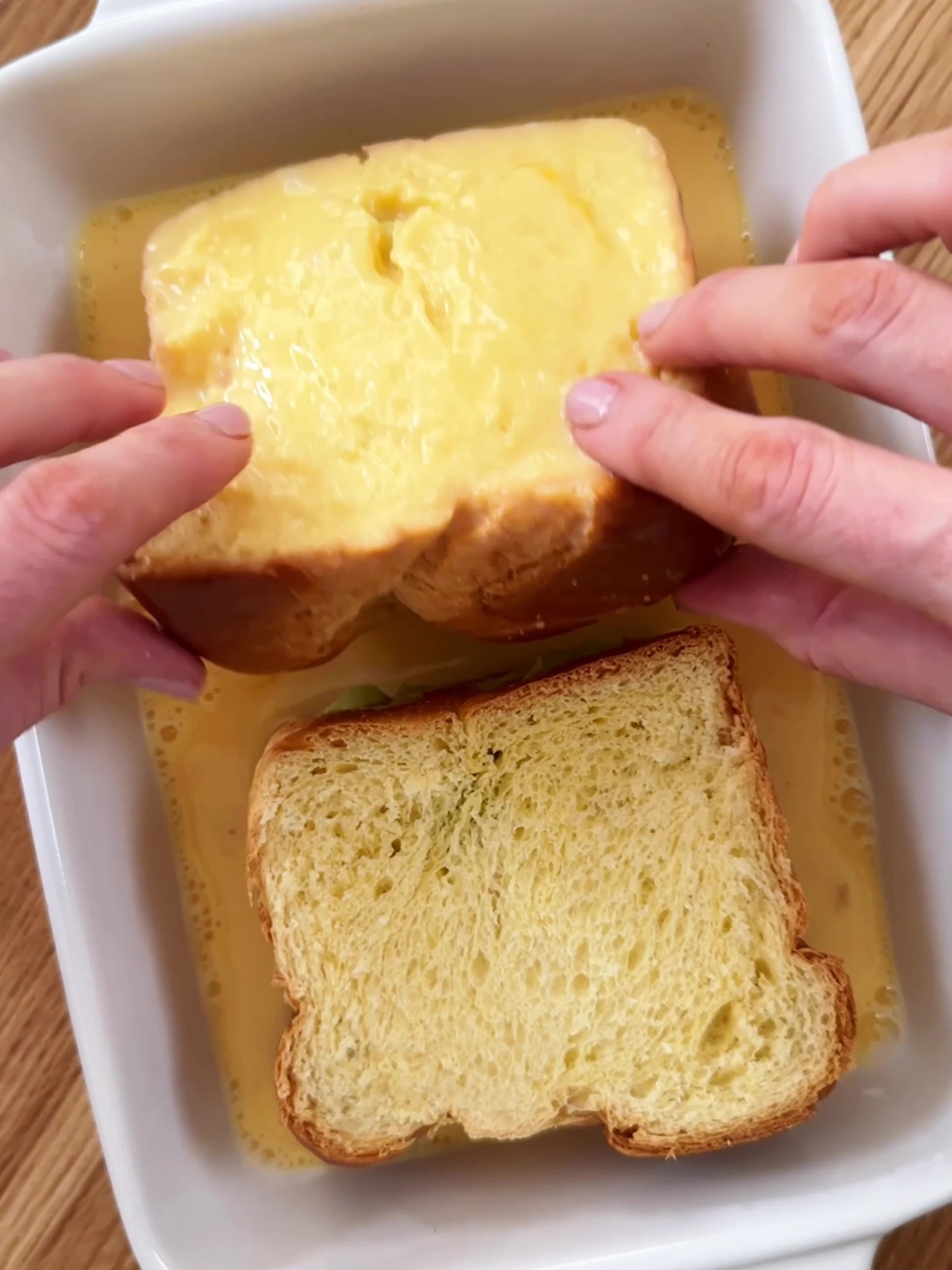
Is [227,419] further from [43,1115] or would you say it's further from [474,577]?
[43,1115]

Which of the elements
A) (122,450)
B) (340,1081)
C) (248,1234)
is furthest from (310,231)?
(248,1234)

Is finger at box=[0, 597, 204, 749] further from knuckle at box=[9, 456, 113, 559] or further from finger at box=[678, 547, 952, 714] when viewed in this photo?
finger at box=[678, 547, 952, 714]

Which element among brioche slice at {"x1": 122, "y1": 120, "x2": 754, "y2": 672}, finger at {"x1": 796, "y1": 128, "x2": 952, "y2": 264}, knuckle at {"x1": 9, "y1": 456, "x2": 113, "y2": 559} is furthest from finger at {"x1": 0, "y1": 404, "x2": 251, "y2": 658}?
finger at {"x1": 796, "y1": 128, "x2": 952, "y2": 264}

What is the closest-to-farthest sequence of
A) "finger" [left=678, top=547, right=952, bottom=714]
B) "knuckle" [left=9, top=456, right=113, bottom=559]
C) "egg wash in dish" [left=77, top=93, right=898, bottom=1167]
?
"knuckle" [left=9, top=456, right=113, bottom=559]
"finger" [left=678, top=547, right=952, bottom=714]
"egg wash in dish" [left=77, top=93, right=898, bottom=1167]

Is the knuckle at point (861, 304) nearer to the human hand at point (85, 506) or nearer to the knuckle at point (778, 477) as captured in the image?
the knuckle at point (778, 477)

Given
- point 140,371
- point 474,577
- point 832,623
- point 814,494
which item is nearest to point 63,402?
point 140,371
